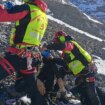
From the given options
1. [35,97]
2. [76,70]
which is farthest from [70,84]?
[35,97]

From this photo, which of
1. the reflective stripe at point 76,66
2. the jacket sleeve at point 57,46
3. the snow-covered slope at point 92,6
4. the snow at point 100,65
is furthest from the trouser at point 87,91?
the snow-covered slope at point 92,6

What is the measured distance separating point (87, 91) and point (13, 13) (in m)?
4.21

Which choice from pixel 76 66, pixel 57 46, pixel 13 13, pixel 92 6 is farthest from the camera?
pixel 92 6

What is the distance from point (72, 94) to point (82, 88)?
2.23ft

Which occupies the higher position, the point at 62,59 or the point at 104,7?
the point at 62,59

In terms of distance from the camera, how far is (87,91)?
11875 mm

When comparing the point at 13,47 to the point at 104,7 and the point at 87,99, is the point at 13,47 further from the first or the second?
the point at 104,7

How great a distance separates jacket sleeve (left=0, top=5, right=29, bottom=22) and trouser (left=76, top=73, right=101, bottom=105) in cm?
396

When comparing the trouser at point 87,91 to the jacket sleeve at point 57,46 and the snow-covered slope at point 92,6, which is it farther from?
the snow-covered slope at point 92,6

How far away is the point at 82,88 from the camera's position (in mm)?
12125

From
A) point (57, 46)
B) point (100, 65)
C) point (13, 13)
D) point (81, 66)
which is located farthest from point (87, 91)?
point (100, 65)

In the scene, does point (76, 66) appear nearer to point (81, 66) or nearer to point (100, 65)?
point (81, 66)

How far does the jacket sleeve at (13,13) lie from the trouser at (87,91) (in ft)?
13.0

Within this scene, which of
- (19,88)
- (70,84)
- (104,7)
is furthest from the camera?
(104,7)
